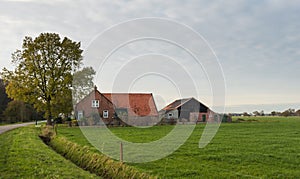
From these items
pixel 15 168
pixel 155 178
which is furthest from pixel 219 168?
pixel 15 168

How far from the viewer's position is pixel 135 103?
54.8 meters

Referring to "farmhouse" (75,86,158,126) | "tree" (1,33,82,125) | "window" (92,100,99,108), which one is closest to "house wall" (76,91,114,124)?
"farmhouse" (75,86,158,126)

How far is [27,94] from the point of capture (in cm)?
3862

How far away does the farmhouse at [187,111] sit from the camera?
57375mm

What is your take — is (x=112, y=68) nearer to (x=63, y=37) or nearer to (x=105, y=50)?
(x=105, y=50)

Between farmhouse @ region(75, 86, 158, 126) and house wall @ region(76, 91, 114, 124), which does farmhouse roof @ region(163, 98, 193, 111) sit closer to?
farmhouse @ region(75, 86, 158, 126)

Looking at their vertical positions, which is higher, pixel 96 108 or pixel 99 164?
pixel 96 108

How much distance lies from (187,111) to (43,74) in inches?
1175

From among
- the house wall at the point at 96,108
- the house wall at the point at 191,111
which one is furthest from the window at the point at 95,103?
the house wall at the point at 191,111

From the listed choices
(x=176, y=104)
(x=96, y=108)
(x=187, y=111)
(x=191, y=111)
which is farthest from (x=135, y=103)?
(x=191, y=111)

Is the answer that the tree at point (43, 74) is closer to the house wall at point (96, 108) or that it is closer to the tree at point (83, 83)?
the house wall at point (96, 108)

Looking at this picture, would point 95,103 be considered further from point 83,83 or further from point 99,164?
point 99,164

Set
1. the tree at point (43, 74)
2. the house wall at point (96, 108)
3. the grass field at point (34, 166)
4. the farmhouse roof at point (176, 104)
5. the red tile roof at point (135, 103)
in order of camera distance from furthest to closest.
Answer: the farmhouse roof at point (176, 104), the red tile roof at point (135, 103), the house wall at point (96, 108), the tree at point (43, 74), the grass field at point (34, 166)

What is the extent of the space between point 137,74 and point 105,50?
13.2 ft
